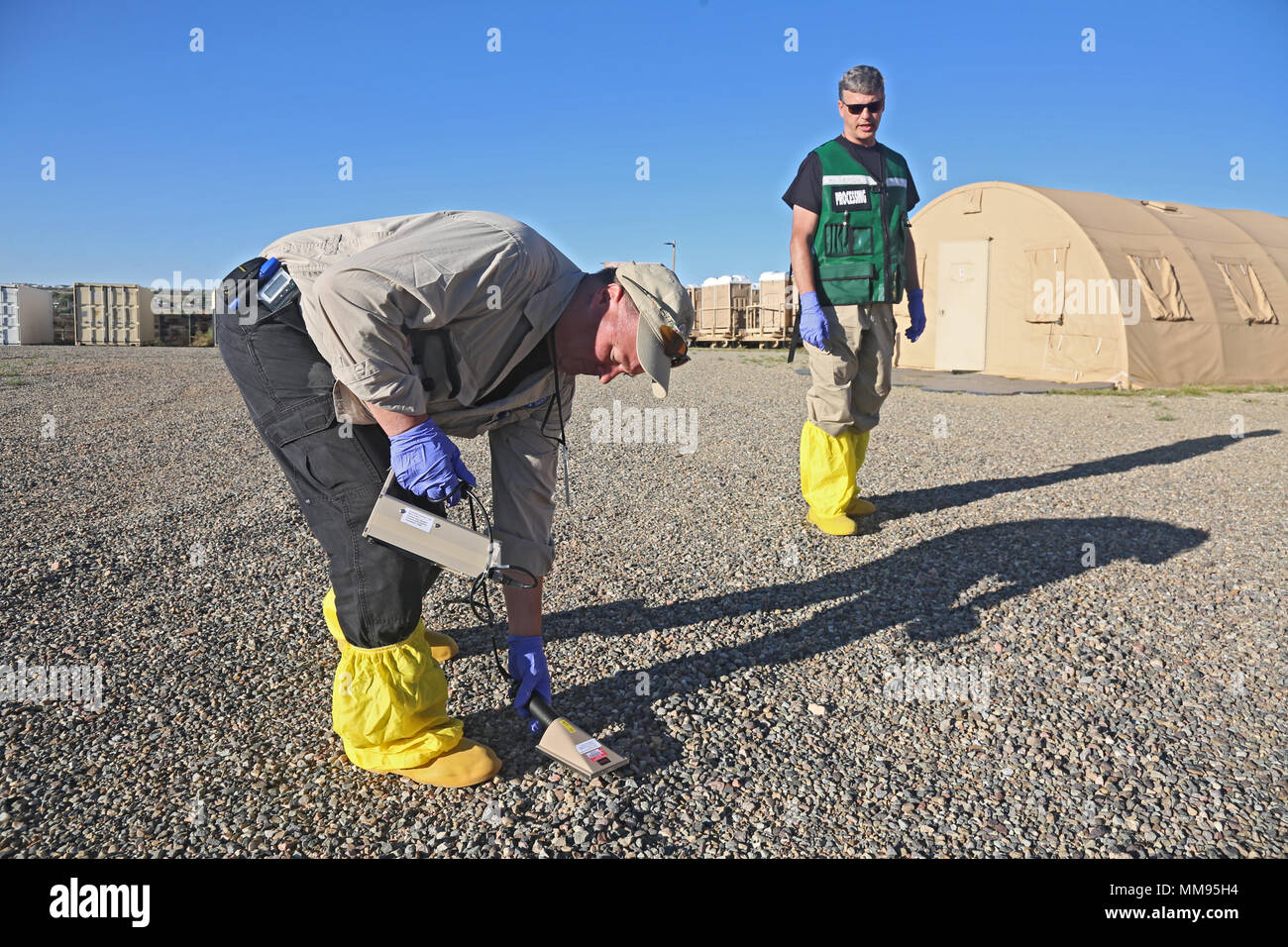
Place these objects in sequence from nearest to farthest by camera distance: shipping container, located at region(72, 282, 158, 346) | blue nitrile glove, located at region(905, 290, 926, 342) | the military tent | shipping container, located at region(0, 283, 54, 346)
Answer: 1. blue nitrile glove, located at region(905, 290, 926, 342)
2. the military tent
3. shipping container, located at region(0, 283, 54, 346)
4. shipping container, located at region(72, 282, 158, 346)

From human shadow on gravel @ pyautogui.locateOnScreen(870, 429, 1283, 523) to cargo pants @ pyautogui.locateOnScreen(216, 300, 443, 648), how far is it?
3.84 meters

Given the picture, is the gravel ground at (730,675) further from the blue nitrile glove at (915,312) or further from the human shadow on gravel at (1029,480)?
the blue nitrile glove at (915,312)

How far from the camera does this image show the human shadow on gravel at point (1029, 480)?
19.6 feet

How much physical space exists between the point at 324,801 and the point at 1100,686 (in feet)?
9.18

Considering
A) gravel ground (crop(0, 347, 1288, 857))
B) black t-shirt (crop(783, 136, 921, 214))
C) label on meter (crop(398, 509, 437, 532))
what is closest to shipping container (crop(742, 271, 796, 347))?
gravel ground (crop(0, 347, 1288, 857))

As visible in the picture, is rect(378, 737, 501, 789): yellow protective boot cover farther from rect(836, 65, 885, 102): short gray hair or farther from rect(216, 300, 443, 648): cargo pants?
rect(836, 65, 885, 102): short gray hair

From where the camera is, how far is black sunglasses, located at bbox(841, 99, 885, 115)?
493 cm

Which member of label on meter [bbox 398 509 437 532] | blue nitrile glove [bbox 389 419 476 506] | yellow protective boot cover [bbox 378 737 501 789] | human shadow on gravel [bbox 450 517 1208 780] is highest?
blue nitrile glove [bbox 389 419 476 506]

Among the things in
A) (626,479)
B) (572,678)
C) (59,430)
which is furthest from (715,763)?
(59,430)

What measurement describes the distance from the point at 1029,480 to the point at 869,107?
3428mm

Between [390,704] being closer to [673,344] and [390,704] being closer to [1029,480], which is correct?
[673,344]

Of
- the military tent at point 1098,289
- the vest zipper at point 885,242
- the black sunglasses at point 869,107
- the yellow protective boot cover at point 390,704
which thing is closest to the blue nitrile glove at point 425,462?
the yellow protective boot cover at point 390,704

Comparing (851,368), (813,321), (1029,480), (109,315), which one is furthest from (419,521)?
(109,315)

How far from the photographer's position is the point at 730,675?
333 centimetres
